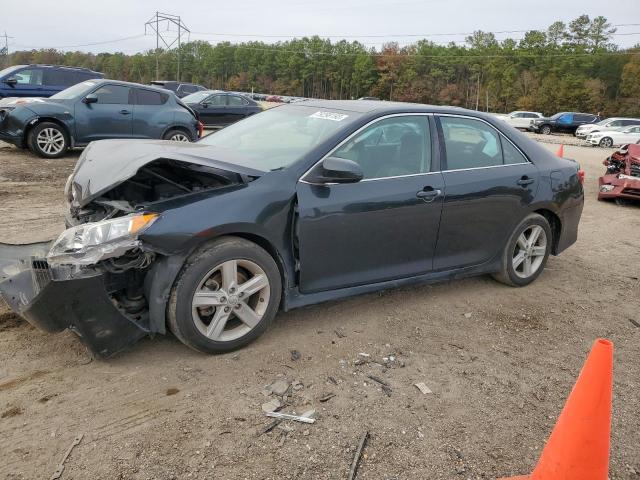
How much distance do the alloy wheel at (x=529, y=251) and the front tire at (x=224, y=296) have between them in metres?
2.53

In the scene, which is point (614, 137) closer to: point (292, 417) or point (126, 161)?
point (126, 161)

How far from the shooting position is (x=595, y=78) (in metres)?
74.2

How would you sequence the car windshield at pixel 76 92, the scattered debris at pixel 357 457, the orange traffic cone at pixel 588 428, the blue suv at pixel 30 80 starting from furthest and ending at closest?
the blue suv at pixel 30 80, the car windshield at pixel 76 92, the scattered debris at pixel 357 457, the orange traffic cone at pixel 588 428

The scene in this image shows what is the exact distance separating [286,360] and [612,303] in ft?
10.6

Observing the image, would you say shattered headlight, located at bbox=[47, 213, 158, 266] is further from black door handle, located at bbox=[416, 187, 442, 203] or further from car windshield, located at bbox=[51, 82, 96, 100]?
car windshield, located at bbox=[51, 82, 96, 100]

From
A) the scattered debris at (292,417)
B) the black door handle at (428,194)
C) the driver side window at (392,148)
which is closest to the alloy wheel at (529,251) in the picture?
the black door handle at (428,194)

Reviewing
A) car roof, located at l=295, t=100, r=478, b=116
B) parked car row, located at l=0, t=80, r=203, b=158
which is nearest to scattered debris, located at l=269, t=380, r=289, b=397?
car roof, located at l=295, t=100, r=478, b=116

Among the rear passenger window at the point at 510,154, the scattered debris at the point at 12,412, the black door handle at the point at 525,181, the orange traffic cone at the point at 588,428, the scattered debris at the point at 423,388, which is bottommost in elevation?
the scattered debris at the point at 12,412

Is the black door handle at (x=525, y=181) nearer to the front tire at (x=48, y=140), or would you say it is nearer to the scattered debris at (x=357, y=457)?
the scattered debris at (x=357, y=457)

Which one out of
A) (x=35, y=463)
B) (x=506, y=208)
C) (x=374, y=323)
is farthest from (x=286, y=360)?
(x=506, y=208)

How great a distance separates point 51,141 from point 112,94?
1.61 metres

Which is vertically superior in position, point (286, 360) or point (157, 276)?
point (157, 276)

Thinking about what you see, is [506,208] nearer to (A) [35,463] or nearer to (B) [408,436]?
(B) [408,436]

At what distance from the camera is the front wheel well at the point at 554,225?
208 inches
